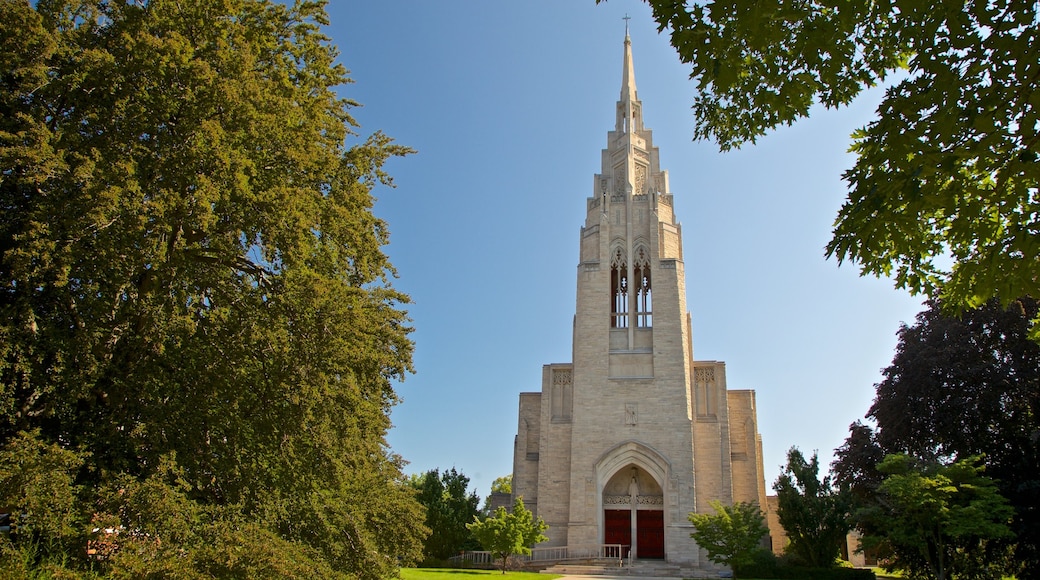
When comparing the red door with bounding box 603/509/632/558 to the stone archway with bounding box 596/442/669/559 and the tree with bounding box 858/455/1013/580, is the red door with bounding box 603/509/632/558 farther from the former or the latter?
the tree with bounding box 858/455/1013/580

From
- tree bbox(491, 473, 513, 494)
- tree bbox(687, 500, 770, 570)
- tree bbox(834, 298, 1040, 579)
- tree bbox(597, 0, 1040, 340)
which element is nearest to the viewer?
tree bbox(597, 0, 1040, 340)

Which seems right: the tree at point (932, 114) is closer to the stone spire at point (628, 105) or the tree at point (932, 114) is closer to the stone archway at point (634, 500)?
the stone archway at point (634, 500)

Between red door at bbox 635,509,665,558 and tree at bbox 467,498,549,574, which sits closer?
tree at bbox 467,498,549,574

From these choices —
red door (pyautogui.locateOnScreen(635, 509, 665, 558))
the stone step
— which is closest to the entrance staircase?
the stone step

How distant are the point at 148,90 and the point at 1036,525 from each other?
27.1 meters

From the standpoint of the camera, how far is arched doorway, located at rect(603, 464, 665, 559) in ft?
106

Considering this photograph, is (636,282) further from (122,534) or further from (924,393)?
(122,534)

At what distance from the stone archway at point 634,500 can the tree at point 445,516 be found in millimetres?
6424

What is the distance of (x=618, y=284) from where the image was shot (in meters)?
37.8

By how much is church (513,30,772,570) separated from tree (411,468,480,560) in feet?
8.83

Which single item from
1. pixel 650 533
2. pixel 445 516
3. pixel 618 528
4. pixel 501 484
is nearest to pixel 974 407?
pixel 650 533

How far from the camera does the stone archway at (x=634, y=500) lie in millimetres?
32312

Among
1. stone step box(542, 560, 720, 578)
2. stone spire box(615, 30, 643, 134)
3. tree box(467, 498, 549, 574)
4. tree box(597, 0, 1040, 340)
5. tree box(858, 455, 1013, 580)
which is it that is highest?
stone spire box(615, 30, 643, 134)

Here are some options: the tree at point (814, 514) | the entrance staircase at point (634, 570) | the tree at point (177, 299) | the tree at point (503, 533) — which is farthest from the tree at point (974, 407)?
the tree at point (177, 299)
